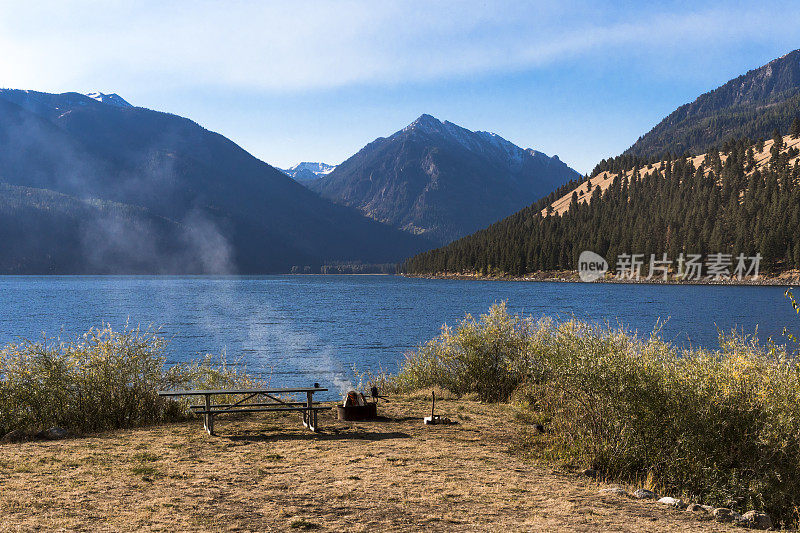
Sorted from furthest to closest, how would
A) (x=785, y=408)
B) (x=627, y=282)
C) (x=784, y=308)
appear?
(x=627, y=282) < (x=784, y=308) < (x=785, y=408)

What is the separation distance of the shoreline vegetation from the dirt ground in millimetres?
861

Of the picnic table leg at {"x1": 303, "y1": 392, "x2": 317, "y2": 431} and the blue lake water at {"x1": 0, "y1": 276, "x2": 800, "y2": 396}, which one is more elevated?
the picnic table leg at {"x1": 303, "y1": 392, "x2": 317, "y2": 431}

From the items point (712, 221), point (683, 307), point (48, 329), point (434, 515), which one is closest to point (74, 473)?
point (434, 515)

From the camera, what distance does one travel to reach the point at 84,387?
14.6 m

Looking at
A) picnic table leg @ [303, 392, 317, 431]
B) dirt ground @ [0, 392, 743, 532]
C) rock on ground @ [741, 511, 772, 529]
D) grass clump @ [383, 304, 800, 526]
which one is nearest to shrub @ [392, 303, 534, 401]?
dirt ground @ [0, 392, 743, 532]

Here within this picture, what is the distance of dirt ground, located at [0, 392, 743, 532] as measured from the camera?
8102 mm

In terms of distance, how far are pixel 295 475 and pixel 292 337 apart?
168 ft

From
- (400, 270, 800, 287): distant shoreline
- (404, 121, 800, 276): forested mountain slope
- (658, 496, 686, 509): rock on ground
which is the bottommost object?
(658, 496, 686, 509): rock on ground

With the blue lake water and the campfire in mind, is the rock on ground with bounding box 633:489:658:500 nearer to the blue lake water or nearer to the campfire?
the campfire

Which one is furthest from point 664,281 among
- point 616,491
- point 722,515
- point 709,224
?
point 722,515

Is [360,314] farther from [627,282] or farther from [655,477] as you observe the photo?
[627,282]

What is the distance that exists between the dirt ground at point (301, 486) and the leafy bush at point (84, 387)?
1.16m

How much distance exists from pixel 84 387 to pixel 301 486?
806 centimetres

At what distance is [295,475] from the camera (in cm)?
1047
